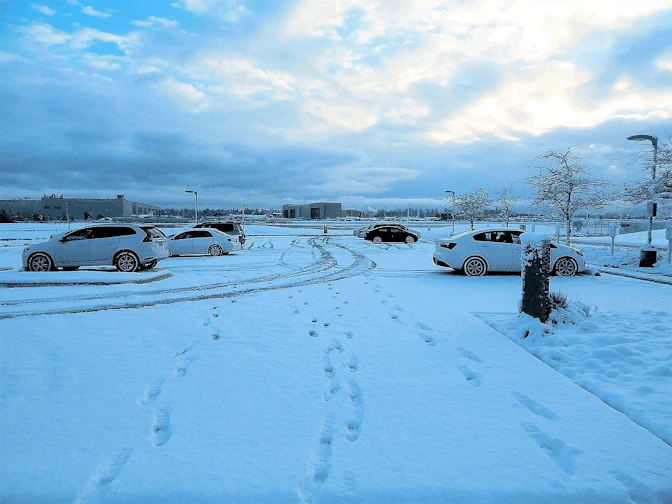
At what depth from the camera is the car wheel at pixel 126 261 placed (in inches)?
513

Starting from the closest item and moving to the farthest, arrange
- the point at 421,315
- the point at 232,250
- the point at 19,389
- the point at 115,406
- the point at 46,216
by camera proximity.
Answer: the point at 115,406
the point at 19,389
the point at 421,315
the point at 232,250
the point at 46,216

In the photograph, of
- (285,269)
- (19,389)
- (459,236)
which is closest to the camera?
(19,389)

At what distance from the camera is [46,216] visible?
446 ft

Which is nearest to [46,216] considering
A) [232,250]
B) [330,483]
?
[232,250]

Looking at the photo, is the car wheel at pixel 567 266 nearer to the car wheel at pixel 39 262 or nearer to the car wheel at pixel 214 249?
the car wheel at pixel 214 249

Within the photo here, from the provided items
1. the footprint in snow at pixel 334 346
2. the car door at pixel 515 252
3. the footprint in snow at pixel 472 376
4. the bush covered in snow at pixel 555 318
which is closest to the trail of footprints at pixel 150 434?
the footprint in snow at pixel 334 346

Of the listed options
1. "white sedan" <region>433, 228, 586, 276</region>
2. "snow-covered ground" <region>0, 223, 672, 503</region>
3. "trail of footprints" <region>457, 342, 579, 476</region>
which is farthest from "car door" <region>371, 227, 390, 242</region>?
"trail of footprints" <region>457, 342, 579, 476</region>

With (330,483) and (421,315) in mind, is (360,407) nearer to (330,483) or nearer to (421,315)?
(330,483)

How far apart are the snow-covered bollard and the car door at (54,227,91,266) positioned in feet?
41.4

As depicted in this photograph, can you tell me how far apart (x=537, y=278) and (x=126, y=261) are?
1179cm

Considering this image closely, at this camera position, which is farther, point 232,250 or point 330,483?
point 232,250

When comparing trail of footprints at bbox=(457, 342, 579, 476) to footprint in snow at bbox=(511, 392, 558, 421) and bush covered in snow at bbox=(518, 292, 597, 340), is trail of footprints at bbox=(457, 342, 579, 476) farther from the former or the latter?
bush covered in snow at bbox=(518, 292, 597, 340)

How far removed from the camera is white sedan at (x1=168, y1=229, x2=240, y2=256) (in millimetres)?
19969

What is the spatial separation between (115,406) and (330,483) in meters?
2.27
